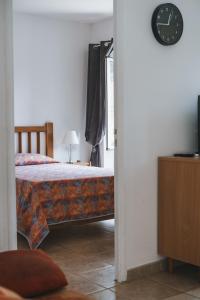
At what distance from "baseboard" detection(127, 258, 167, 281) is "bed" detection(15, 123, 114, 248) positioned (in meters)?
0.99

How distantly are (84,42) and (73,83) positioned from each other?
0.65 meters

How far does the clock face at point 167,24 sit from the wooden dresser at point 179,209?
2.85 feet

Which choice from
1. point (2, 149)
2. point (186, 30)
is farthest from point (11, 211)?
point (186, 30)

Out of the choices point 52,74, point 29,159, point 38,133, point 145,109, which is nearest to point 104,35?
point 52,74

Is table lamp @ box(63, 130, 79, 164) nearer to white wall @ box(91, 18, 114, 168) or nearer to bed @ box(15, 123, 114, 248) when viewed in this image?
white wall @ box(91, 18, 114, 168)

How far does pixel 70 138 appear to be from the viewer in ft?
19.4

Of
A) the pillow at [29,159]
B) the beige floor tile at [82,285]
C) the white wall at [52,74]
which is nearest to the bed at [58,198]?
the pillow at [29,159]

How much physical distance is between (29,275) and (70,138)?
424cm

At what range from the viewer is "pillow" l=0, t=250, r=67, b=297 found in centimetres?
168

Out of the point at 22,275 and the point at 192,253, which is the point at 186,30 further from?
the point at 22,275

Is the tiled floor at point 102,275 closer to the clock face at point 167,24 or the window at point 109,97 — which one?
the clock face at point 167,24

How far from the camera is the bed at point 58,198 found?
378cm

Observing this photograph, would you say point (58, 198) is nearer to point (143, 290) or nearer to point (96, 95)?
point (143, 290)

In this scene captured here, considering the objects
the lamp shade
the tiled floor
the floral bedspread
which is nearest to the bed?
the floral bedspread
